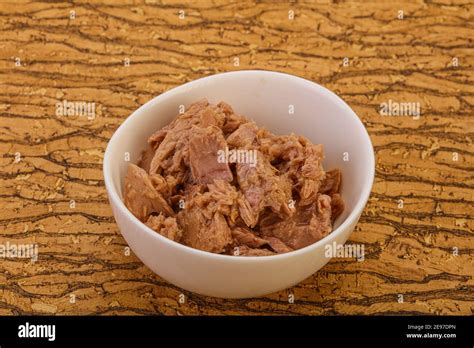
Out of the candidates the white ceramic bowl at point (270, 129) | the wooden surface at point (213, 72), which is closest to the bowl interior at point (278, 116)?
the white ceramic bowl at point (270, 129)

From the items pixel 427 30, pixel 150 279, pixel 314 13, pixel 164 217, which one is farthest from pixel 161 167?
pixel 427 30

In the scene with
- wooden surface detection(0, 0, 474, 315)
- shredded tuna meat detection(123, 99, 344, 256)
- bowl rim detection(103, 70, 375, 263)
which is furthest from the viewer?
wooden surface detection(0, 0, 474, 315)

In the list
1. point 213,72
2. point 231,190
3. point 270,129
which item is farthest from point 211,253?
point 213,72

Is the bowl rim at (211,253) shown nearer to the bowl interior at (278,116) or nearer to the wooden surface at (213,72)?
the bowl interior at (278,116)

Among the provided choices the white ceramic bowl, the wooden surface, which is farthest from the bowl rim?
the wooden surface

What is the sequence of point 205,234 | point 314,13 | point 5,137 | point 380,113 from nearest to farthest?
point 205,234
point 5,137
point 380,113
point 314,13

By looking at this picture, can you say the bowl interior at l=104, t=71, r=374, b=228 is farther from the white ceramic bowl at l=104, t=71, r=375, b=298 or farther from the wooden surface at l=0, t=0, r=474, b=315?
the wooden surface at l=0, t=0, r=474, b=315

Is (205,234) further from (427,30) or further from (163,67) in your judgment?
(427,30)
